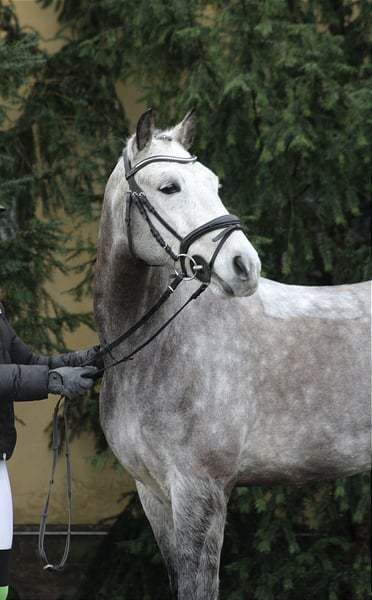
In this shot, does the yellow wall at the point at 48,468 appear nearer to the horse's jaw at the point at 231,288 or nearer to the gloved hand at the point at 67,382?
the gloved hand at the point at 67,382

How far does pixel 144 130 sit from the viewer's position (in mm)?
3293

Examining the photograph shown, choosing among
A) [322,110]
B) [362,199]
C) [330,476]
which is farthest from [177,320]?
[362,199]

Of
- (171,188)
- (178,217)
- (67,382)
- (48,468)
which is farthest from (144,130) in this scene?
(48,468)

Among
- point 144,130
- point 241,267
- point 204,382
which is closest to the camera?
point 241,267

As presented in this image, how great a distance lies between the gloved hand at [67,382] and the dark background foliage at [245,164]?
1.81m

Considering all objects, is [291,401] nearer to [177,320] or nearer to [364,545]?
[177,320]

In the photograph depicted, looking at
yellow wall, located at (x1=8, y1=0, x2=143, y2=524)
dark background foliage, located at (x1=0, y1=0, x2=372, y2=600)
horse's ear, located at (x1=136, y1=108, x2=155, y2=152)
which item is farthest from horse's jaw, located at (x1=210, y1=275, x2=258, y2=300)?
yellow wall, located at (x1=8, y1=0, x2=143, y2=524)

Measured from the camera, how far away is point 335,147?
519 cm

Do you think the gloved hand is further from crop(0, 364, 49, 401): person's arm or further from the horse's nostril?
the horse's nostril

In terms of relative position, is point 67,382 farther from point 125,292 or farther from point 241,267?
point 241,267

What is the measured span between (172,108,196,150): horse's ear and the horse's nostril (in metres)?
0.65

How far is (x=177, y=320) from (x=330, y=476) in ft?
3.09

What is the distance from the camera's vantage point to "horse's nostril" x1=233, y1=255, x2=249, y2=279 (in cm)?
300

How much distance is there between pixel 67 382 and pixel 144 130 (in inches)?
36.2
